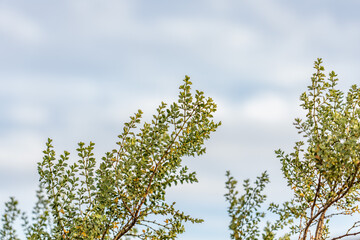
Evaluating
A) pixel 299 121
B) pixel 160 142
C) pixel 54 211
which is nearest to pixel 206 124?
pixel 160 142

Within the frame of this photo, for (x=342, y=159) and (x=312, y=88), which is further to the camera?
(x=312, y=88)

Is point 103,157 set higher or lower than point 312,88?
lower

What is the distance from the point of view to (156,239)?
26.2ft

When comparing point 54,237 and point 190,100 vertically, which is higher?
point 190,100

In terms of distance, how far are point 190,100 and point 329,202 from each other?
11.5ft

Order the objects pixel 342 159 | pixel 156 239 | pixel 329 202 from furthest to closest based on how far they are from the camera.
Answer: pixel 156 239 < pixel 329 202 < pixel 342 159

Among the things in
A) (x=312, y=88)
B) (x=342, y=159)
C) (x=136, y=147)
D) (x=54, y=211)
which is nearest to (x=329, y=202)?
(x=342, y=159)

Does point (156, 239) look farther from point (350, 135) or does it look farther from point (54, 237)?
point (350, 135)

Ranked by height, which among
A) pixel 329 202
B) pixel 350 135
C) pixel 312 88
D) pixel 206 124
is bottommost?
pixel 329 202

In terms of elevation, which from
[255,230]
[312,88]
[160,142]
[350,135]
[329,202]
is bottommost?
[255,230]

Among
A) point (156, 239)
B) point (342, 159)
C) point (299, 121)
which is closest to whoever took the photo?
point (342, 159)

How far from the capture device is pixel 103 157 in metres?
7.85

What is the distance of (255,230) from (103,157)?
3340mm

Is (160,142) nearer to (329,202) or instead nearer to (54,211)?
(54,211)
